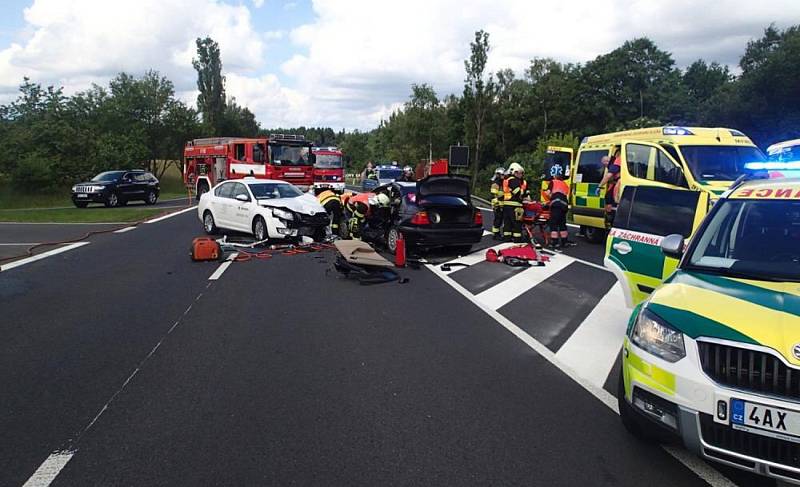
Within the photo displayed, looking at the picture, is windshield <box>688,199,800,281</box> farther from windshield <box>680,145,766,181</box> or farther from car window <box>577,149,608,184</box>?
car window <box>577,149,608,184</box>

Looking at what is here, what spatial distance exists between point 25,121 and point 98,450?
→ 50.7 meters

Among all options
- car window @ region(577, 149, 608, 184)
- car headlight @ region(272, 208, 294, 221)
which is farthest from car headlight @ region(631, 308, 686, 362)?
car window @ region(577, 149, 608, 184)

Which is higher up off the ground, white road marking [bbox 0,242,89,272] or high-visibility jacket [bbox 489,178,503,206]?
high-visibility jacket [bbox 489,178,503,206]

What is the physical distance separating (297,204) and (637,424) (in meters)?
11.4

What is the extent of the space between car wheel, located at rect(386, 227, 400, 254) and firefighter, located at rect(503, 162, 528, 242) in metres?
2.75

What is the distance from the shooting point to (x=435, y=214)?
1213cm

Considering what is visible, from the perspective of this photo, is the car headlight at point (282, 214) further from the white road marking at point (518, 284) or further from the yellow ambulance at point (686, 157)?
the yellow ambulance at point (686, 157)

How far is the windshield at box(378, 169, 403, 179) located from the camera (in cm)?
3102

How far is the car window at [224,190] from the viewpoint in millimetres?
15724

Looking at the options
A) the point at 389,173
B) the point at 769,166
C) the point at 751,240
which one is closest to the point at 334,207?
the point at 769,166

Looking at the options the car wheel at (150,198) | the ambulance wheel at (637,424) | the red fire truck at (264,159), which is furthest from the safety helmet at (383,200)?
the car wheel at (150,198)

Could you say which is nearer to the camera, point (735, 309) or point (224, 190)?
point (735, 309)

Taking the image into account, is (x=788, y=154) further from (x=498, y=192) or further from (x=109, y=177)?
(x=109, y=177)

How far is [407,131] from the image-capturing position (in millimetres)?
65812
